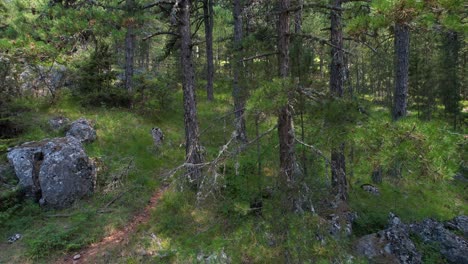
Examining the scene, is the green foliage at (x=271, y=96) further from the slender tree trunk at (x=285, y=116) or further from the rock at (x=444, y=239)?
the rock at (x=444, y=239)

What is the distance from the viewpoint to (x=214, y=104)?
19.7 m

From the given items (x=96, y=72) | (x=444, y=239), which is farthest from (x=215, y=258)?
(x=96, y=72)

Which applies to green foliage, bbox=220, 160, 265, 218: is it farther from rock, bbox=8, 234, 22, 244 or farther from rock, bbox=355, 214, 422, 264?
rock, bbox=8, 234, 22, 244

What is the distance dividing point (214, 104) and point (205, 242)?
13.1 m

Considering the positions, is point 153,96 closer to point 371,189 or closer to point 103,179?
point 103,179

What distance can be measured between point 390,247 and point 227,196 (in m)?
4.64

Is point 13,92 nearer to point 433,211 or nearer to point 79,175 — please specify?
point 79,175

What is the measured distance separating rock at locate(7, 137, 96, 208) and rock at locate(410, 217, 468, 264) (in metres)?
10.2

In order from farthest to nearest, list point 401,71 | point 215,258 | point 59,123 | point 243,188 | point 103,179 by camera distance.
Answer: point 401,71 < point 59,123 < point 103,179 < point 243,188 < point 215,258

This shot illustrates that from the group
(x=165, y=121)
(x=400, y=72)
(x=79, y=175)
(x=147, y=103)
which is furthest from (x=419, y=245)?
(x=147, y=103)

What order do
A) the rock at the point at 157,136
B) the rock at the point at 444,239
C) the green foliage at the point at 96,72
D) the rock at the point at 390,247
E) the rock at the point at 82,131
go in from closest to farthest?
1. the rock at the point at 390,247
2. the rock at the point at 444,239
3. the rock at the point at 82,131
4. the rock at the point at 157,136
5. the green foliage at the point at 96,72

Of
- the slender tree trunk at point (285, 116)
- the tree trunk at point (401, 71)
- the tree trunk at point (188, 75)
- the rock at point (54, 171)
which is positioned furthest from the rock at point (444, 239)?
the rock at point (54, 171)

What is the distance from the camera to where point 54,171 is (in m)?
8.84

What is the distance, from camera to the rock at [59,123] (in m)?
12.1
